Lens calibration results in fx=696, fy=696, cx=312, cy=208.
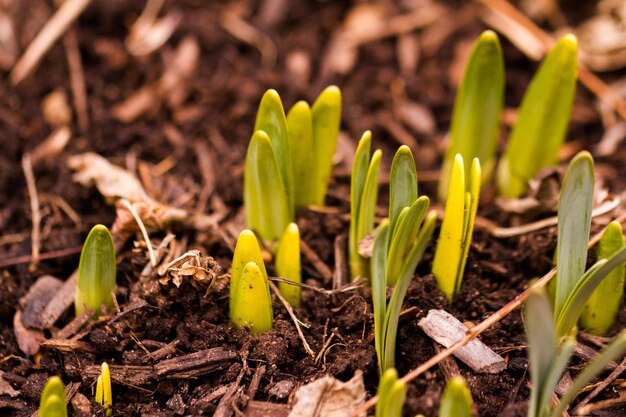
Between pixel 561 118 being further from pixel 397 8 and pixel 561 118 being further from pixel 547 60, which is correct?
pixel 397 8

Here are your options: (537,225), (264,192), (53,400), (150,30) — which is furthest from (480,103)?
(150,30)

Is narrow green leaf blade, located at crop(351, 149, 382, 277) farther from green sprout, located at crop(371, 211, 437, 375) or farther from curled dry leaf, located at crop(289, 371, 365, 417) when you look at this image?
curled dry leaf, located at crop(289, 371, 365, 417)

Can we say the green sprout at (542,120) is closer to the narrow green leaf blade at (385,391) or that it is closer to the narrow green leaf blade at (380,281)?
the narrow green leaf blade at (380,281)

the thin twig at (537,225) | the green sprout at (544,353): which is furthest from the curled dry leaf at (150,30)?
the green sprout at (544,353)

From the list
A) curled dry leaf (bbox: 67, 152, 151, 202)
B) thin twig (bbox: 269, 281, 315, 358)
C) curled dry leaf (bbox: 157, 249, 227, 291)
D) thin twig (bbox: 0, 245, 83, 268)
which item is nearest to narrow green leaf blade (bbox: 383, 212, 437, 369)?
thin twig (bbox: 269, 281, 315, 358)

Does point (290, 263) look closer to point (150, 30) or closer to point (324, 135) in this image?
Answer: point (324, 135)

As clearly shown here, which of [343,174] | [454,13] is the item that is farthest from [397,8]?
[343,174]
